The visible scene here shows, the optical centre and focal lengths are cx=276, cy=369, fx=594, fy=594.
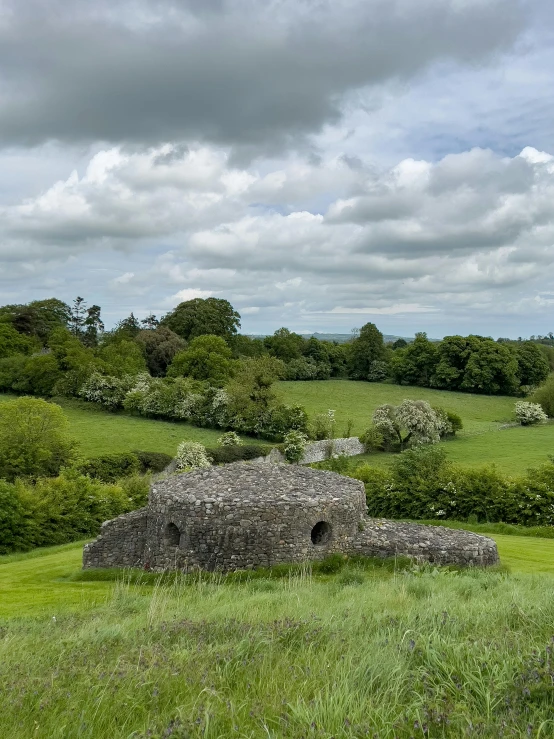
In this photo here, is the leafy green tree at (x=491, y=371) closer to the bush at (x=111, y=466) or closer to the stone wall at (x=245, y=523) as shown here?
the bush at (x=111, y=466)

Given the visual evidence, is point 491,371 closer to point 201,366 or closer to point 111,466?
point 201,366

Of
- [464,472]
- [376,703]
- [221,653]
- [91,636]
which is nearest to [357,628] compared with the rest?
[221,653]

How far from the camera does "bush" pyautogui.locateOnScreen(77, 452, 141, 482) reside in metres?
35.0

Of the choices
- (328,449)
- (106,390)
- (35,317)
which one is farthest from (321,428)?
(35,317)

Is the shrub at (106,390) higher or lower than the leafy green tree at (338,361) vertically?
lower

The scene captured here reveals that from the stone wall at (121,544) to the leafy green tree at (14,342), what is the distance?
6081 cm

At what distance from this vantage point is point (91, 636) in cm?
654

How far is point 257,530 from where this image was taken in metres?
15.7

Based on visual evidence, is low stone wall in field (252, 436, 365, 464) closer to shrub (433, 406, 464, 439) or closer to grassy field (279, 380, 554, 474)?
grassy field (279, 380, 554, 474)

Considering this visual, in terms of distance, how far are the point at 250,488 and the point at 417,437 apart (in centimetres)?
3914

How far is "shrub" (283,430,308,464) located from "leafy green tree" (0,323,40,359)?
41811 millimetres

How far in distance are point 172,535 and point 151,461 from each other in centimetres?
2331

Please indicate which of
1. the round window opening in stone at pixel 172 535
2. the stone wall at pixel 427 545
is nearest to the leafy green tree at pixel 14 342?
the round window opening in stone at pixel 172 535

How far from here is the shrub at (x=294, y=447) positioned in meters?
47.0
